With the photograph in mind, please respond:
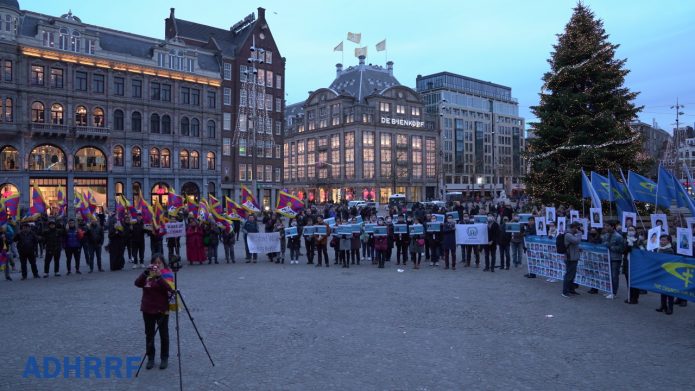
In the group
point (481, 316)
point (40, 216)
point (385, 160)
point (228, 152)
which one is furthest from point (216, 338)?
point (385, 160)

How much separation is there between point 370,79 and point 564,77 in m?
78.1

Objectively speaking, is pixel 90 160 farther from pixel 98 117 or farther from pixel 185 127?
pixel 185 127

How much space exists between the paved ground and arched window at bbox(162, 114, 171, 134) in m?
41.7

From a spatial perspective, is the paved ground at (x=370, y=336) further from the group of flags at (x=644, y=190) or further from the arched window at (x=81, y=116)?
the arched window at (x=81, y=116)

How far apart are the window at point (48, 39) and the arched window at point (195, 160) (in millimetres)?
17448

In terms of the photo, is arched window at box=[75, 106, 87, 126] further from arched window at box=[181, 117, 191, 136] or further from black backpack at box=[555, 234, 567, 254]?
black backpack at box=[555, 234, 567, 254]

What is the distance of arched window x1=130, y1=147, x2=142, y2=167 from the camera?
51969mm

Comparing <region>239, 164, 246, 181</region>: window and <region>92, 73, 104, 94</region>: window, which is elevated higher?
<region>92, 73, 104, 94</region>: window

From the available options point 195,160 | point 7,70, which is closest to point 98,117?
A: point 7,70

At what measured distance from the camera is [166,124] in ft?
179

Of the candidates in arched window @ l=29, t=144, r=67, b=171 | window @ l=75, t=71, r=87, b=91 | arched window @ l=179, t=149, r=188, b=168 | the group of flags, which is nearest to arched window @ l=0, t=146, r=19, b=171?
arched window @ l=29, t=144, r=67, b=171

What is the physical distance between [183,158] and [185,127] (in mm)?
3658

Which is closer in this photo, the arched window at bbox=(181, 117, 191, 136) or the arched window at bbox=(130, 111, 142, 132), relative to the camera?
the arched window at bbox=(130, 111, 142, 132)

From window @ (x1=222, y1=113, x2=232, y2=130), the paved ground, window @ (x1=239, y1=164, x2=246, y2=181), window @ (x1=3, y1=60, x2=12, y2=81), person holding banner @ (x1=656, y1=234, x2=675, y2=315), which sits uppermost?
window @ (x1=3, y1=60, x2=12, y2=81)
